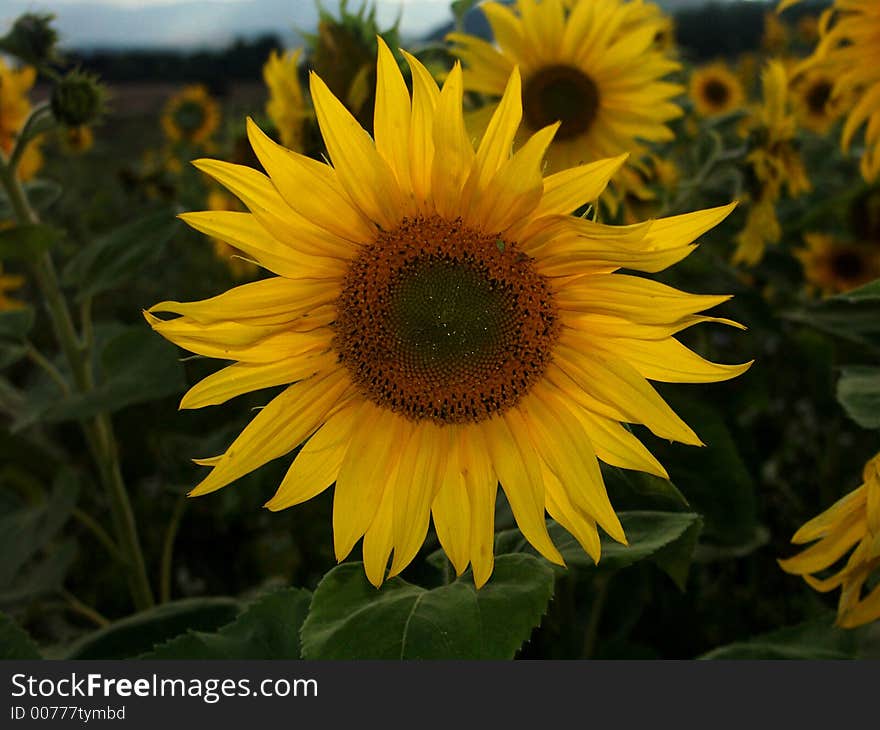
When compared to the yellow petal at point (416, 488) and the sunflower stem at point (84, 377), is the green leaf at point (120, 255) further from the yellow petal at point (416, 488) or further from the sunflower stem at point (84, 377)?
the yellow petal at point (416, 488)

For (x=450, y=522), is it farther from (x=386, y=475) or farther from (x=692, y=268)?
(x=692, y=268)

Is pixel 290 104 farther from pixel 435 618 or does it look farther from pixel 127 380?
pixel 435 618

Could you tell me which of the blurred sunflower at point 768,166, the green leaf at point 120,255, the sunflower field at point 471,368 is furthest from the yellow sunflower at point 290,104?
the blurred sunflower at point 768,166

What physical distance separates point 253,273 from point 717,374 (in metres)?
2.16

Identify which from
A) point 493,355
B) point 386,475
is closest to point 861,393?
point 493,355

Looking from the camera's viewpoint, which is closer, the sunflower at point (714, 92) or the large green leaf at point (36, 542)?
the large green leaf at point (36, 542)

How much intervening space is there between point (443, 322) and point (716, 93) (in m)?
3.18

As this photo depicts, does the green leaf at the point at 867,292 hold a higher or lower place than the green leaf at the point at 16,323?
higher

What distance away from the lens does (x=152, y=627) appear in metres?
1.46

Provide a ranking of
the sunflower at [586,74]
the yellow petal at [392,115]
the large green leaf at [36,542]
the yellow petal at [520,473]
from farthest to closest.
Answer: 1. the large green leaf at [36,542]
2. the sunflower at [586,74]
3. the yellow petal at [520,473]
4. the yellow petal at [392,115]

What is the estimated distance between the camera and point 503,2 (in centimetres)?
170

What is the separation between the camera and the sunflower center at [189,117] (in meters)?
4.65

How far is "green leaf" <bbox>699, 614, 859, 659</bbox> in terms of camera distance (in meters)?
1.28

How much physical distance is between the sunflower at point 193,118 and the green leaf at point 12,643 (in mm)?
3573
